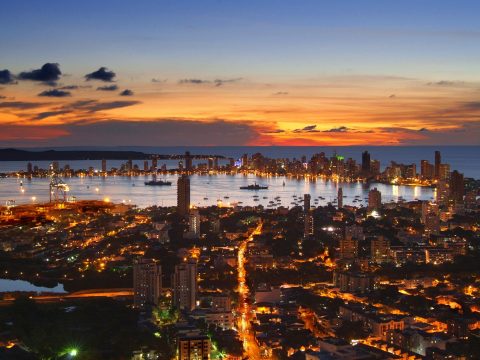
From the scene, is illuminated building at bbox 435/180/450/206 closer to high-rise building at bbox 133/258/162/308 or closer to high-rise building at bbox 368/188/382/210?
high-rise building at bbox 368/188/382/210

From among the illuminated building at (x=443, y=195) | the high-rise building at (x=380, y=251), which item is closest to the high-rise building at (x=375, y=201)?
the illuminated building at (x=443, y=195)

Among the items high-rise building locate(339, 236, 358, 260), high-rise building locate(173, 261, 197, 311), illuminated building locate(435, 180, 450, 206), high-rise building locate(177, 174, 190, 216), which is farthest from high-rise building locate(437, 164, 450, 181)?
high-rise building locate(173, 261, 197, 311)

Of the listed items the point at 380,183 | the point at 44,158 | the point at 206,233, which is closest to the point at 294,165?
the point at 380,183

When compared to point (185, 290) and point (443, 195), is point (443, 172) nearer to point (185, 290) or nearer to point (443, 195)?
point (443, 195)

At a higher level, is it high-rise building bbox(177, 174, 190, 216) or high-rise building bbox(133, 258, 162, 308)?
high-rise building bbox(177, 174, 190, 216)

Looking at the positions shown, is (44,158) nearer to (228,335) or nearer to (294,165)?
(294,165)

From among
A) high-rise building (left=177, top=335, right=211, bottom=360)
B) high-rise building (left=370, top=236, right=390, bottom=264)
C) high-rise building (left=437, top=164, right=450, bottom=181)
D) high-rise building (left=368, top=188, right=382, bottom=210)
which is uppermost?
high-rise building (left=437, top=164, right=450, bottom=181)

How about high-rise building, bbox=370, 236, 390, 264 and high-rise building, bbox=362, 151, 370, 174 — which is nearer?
high-rise building, bbox=370, 236, 390, 264
